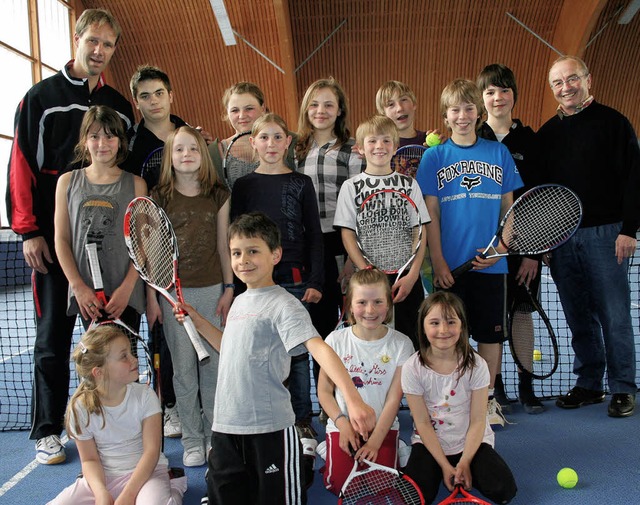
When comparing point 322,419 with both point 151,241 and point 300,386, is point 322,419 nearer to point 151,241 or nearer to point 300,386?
point 300,386

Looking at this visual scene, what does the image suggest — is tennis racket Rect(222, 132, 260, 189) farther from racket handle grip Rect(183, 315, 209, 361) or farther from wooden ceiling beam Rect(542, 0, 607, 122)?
wooden ceiling beam Rect(542, 0, 607, 122)

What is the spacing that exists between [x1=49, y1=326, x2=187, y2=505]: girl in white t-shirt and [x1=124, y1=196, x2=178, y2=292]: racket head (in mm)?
359

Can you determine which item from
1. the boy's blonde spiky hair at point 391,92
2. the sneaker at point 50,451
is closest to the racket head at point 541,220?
the boy's blonde spiky hair at point 391,92

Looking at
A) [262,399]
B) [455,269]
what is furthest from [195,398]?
[455,269]

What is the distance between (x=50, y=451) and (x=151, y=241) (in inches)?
53.6

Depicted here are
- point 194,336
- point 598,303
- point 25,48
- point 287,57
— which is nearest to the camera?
point 194,336

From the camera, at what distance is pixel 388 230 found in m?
Answer: 3.32

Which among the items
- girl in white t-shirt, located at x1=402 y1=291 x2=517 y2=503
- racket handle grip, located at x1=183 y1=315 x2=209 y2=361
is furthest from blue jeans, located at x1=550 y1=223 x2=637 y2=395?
racket handle grip, located at x1=183 y1=315 x2=209 y2=361

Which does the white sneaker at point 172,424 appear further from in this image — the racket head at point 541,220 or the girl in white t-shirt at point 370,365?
the racket head at point 541,220

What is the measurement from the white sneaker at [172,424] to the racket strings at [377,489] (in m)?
1.48

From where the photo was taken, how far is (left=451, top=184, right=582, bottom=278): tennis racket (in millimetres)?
3369

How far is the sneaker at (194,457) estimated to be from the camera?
3201 mm

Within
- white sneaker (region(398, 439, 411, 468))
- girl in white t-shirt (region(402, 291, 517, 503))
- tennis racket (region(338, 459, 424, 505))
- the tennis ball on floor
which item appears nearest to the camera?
tennis racket (region(338, 459, 424, 505))

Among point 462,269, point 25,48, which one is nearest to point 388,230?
point 462,269
